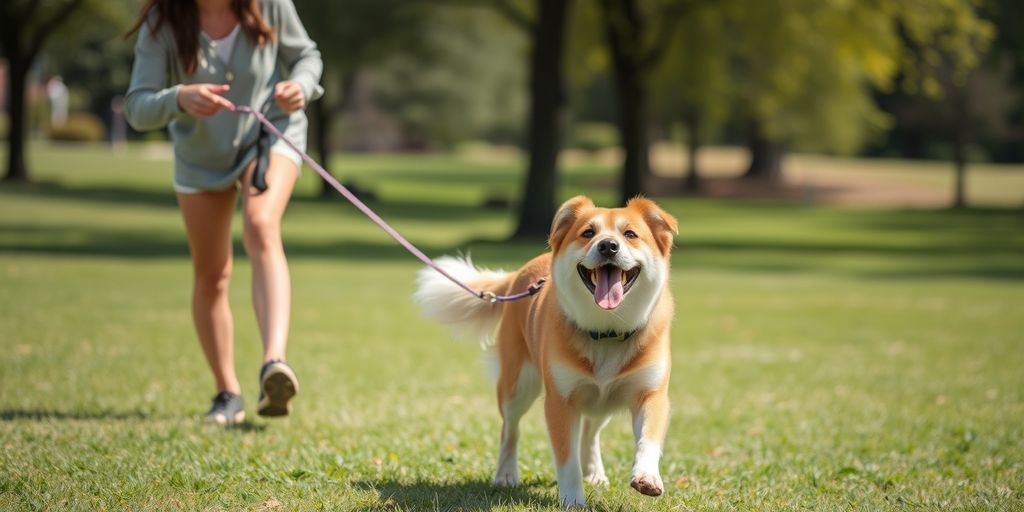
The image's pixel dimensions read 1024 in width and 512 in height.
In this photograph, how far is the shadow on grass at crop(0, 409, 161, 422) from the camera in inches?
263

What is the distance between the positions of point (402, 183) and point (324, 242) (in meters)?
24.7

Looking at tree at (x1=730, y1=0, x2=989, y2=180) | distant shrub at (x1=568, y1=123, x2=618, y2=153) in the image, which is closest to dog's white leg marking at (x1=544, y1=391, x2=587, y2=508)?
tree at (x1=730, y1=0, x2=989, y2=180)

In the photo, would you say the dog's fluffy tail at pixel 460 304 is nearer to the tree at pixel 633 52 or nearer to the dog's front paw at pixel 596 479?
the dog's front paw at pixel 596 479

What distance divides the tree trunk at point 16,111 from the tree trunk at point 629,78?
1881cm

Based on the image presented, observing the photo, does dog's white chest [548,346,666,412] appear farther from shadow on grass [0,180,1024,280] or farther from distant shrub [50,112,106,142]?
distant shrub [50,112,106,142]

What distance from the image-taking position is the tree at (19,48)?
3469 cm

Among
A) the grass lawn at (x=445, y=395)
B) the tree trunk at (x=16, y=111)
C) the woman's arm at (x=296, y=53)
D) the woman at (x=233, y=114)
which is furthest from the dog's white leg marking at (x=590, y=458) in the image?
the tree trunk at (x=16, y=111)

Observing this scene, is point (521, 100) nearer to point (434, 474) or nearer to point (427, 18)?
point (427, 18)

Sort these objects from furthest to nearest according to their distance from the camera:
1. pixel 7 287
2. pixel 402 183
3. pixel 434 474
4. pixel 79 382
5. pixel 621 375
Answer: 1. pixel 402 183
2. pixel 7 287
3. pixel 79 382
4. pixel 434 474
5. pixel 621 375

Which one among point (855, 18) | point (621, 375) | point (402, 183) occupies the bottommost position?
point (402, 183)

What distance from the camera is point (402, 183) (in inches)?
1989

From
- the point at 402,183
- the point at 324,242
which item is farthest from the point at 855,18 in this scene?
the point at 402,183

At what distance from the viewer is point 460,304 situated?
19.2 ft

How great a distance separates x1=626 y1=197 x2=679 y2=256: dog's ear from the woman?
2.15m
